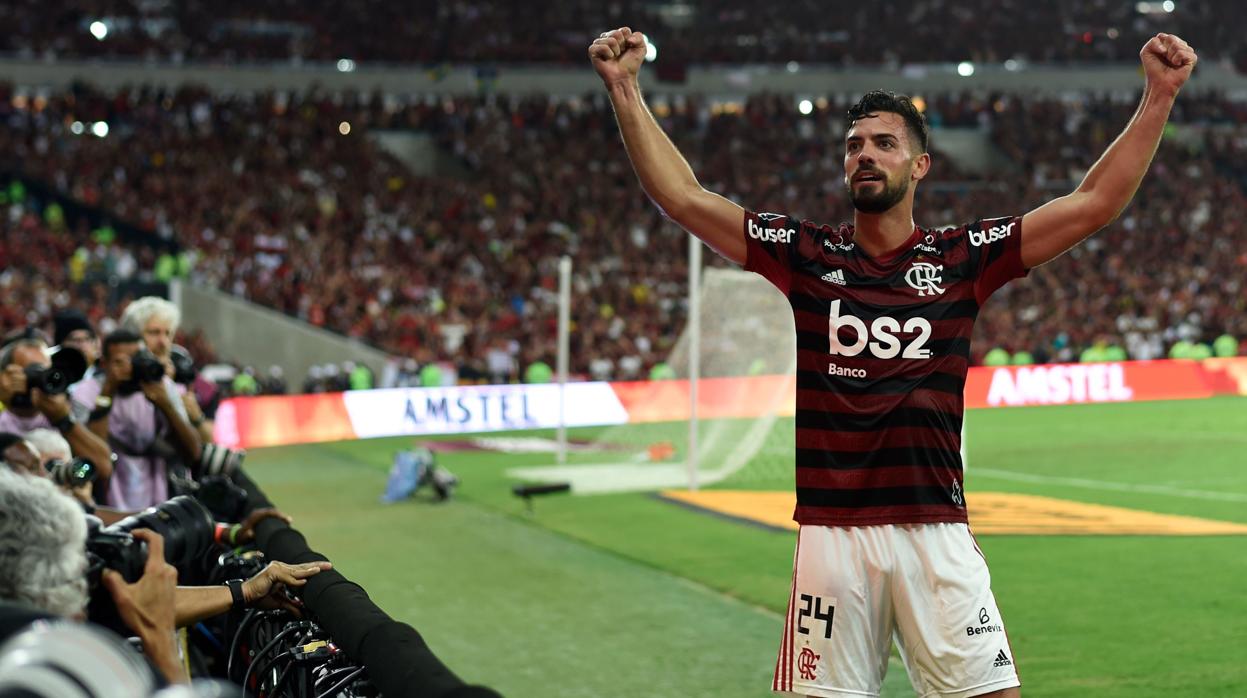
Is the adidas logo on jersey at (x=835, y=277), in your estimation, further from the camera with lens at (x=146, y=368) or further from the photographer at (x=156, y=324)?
the photographer at (x=156, y=324)

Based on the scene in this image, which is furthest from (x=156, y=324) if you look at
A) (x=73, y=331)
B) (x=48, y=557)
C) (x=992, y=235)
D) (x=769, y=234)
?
(x=992, y=235)

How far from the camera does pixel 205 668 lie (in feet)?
20.1

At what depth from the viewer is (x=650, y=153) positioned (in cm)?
398

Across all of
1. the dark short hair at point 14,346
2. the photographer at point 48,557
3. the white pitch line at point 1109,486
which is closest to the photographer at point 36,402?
the dark short hair at point 14,346

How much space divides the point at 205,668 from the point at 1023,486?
12.8 meters

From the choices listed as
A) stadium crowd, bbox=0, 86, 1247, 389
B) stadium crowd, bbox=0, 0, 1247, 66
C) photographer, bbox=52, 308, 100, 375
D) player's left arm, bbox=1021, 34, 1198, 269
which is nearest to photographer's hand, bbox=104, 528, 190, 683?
player's left arm, bbox=1021, 34, 1198, 269

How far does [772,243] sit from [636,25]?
4488 centimetres

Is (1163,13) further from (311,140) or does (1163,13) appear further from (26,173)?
(26,173)

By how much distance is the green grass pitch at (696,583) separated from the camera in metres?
8.29

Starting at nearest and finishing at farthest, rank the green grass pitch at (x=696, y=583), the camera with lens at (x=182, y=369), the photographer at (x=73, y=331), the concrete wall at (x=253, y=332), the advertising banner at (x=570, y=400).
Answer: the photographer at (x=73, y=331)
the green grass pitch at (x=696, y=583)
the camera with lens at (x=182, y=369)
the advertising banner at (x=570, y=400)
the concrete wall at (x=253, y=332)

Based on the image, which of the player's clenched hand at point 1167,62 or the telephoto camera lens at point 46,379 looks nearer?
the player's clenched hand at point 1167,62

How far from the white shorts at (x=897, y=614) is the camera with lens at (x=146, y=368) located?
4547 millimetres

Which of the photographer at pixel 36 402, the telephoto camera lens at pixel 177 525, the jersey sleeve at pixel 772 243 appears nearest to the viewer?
the jersey sleeve at pixel 772 243

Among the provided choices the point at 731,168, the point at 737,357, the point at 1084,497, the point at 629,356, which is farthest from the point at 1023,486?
the point at 731,168
